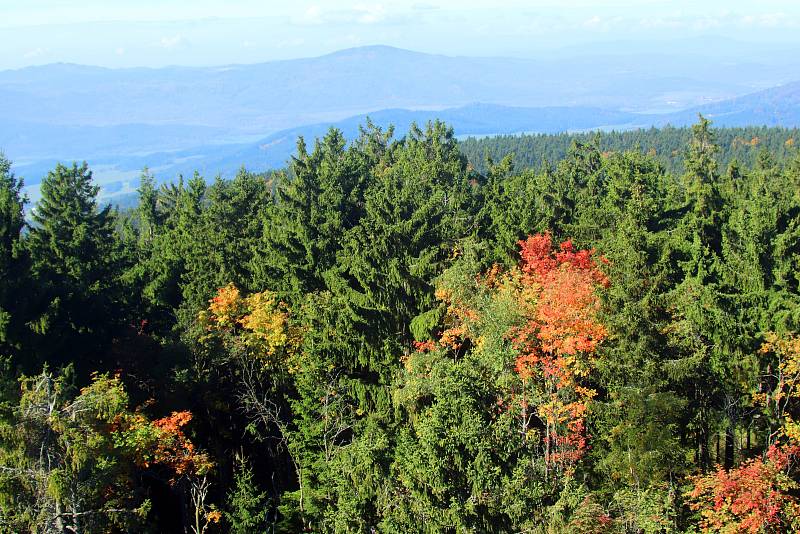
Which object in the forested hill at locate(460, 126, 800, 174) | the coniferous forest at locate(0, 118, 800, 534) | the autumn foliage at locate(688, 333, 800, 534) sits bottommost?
the autumn foliage at locate(688, 333, 800, 534)

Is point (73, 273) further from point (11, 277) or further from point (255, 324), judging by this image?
point (255, 324)

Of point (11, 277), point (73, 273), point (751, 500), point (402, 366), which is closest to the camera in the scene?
point (751, 500)

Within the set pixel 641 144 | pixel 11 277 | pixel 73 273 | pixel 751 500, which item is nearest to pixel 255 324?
pixel 11 277

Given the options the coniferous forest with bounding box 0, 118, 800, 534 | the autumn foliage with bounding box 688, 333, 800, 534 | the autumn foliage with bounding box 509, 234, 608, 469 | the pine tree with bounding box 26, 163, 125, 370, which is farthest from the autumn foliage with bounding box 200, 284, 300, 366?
the autumn foliage with bounding box 688, 333, 800, 534

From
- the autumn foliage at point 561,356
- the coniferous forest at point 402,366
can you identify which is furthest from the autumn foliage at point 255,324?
the autumn foliage at point 561,356

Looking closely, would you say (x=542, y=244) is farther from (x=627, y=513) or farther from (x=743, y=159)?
(x=743, y=159)

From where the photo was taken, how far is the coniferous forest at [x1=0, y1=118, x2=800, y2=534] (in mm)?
14641

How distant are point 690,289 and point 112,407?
693 inches

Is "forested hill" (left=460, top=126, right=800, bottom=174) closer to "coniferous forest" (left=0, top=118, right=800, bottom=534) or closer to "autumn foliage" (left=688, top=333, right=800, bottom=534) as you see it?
"coniferous forest" (left=0, top=118, right=800, bottom=534)

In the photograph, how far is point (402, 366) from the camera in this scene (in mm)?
24922

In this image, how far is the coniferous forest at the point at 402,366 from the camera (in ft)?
48.0

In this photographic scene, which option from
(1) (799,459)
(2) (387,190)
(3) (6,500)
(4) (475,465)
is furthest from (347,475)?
(2) (387,190)

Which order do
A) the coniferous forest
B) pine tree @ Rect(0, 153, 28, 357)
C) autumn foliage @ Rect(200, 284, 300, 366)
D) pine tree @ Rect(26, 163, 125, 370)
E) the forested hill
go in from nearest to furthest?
1. the coniferous forest
2. pine tree @ Rect(0, 153, 28, 357)
3. pine tree @ Rect(26, 163, 125, 370)
4. autumn foliage @ Rect(200, 284, 300, 366)
5. the forested hill

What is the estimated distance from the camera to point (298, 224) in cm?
3167
